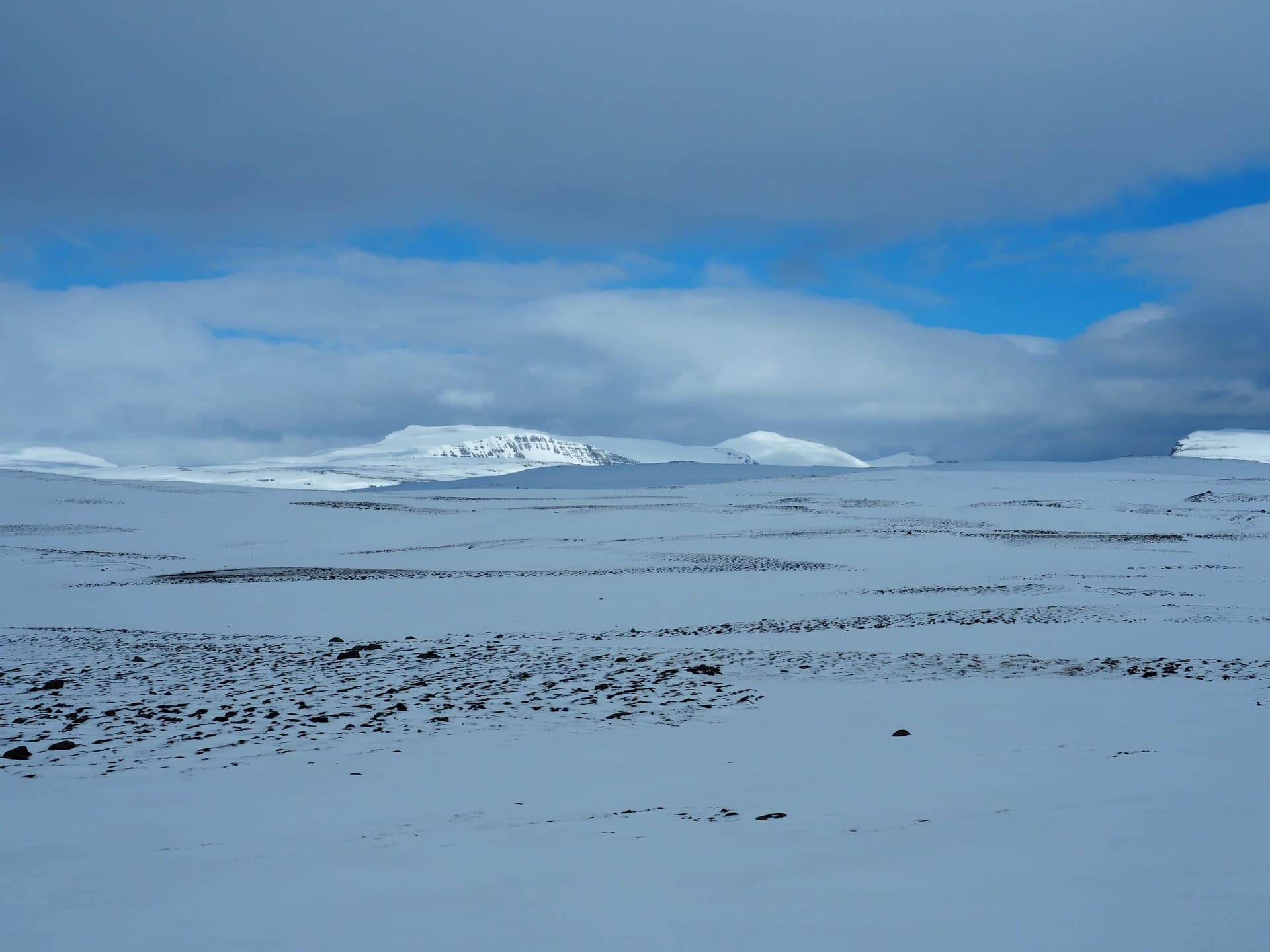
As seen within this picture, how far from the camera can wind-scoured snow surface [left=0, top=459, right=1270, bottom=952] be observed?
6043mm

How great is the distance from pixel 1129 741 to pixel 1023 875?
186 inches

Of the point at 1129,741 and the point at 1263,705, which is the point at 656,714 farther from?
the point at 1263,705

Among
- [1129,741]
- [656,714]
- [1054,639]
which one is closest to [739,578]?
[1054,639]

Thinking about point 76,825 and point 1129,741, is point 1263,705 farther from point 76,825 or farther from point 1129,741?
point 76,825

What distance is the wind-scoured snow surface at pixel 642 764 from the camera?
6.04 meters

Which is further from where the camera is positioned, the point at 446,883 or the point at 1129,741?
the point at 1129,741

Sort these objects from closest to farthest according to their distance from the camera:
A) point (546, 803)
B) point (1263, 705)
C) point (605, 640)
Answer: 1. point (546, 803)
2. point (1263, 705)
3. point (605, 640)

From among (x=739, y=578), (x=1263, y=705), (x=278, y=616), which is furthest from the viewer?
(x=739, y=578)

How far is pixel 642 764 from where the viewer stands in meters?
10.2

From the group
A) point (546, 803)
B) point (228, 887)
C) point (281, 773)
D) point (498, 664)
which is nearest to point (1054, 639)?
point (498, 664)

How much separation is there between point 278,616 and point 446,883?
18776 mm

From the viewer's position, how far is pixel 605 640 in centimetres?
1991

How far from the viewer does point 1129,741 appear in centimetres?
1027

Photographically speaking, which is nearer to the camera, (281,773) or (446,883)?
(446,883)
